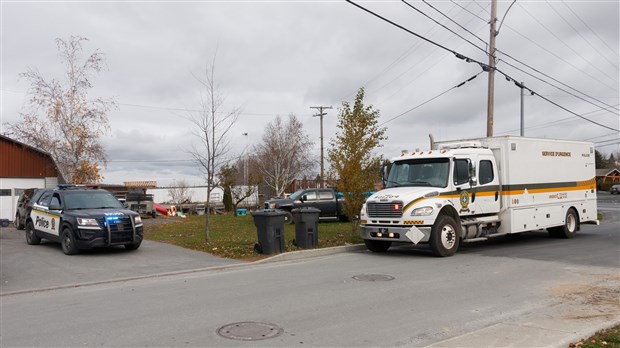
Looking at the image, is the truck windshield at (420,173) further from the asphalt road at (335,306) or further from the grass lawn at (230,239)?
the grass lawn at (230,239)

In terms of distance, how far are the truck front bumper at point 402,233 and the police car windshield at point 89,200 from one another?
7.52 meters

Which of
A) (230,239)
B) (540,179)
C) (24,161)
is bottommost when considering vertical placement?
(230,239)

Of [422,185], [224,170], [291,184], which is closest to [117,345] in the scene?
[422,185]

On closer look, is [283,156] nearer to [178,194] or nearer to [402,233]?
[178,194]

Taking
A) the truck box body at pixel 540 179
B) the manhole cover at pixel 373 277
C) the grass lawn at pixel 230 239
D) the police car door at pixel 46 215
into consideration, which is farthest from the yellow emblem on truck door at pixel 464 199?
the police car door at pixel 46 215

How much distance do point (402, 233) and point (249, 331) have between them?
728cm

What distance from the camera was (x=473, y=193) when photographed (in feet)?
45.5

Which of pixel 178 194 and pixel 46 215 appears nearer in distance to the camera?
pixel 46 215

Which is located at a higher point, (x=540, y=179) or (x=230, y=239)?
(x=540, y=179)

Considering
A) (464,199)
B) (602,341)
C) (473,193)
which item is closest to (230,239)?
(464,199)

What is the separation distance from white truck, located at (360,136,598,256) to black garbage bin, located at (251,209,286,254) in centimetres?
231

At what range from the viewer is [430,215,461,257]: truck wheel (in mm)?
12602

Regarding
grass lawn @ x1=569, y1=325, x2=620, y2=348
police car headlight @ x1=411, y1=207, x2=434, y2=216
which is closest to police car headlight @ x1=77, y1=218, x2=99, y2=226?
police car headlight @ x1=411, y1=207, x2=434, y2=216

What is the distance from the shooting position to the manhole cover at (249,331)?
5.90m
